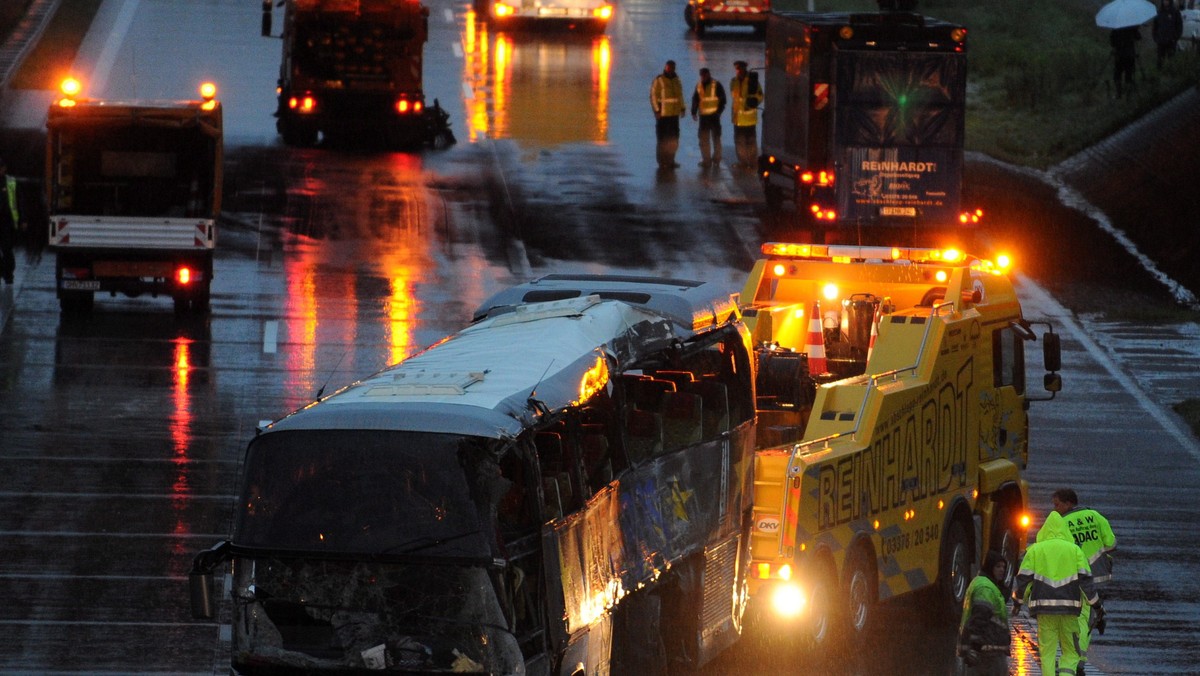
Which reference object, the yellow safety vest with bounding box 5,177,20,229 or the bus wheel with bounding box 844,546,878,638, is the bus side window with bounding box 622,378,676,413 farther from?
the yellow safety vest with bounding box 5,177,20,229

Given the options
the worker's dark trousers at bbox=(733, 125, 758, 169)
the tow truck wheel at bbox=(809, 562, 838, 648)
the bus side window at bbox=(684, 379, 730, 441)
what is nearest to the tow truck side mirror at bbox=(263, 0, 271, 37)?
the worker's dark trousers at bbox=(733, 125, 758, 169)

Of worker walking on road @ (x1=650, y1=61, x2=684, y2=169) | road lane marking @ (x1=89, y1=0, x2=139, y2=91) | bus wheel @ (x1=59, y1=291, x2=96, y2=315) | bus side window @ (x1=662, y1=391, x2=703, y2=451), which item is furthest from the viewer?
road lane marking @ (x1=89, y1=0, x2=139, y2=91)

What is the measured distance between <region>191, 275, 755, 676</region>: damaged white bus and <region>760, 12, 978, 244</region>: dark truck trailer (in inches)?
744

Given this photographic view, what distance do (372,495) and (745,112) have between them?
99.2 ft

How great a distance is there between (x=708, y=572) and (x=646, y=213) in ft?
74.6

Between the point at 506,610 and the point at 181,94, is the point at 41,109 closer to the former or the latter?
the point at 181,94

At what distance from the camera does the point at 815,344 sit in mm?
17875

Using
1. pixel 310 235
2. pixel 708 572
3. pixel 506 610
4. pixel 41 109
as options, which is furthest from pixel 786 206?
pixel 506 610

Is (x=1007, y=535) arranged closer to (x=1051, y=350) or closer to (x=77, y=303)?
(x=1051, y=350)

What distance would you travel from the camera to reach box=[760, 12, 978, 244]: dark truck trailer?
102ft

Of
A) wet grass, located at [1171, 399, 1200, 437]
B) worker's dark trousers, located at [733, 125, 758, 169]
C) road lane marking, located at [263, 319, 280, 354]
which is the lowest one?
wet grass, located at [1171, 399, 1200, 437]

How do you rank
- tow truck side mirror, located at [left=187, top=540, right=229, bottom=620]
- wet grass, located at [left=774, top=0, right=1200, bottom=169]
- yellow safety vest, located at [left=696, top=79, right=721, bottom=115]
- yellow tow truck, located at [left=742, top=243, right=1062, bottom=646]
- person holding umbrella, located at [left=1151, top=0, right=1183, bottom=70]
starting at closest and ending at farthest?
tow truck side mirror, located at [left=187, top=540, right=229, bottom=620], yellow tow truck, located at [left=742, top=243, right=1062, bottom=646], yellow safety vest, located at [left=696, top=79, right=721, bottom=115], wet grass, located at [left=774, top=0, right=1200, bottom=169], person holding umbrella, located at [left=1151, top=0, right=1183, bottom=70]

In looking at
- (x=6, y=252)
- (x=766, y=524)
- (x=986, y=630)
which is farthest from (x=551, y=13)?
(x=986, y=630)

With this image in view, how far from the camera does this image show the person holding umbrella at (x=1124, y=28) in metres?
40.9
